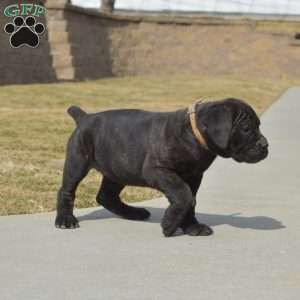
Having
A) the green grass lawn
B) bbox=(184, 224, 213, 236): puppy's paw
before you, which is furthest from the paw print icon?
bbox=(184, 224, 213, 236): puppy's paw

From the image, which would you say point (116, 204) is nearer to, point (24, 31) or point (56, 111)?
point (56, 111)

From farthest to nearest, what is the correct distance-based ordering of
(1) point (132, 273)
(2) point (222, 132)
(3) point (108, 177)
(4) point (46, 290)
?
1. (3) point (108, 177)
2. (2) point (222, 132)
3. (1) point (132, 273)
4. (4) point (46, 290)

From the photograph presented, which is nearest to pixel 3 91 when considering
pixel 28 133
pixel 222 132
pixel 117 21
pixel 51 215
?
pixel 28 133

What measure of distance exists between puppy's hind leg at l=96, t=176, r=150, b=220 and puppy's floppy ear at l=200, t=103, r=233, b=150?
129cm

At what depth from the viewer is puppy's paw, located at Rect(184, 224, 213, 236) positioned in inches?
237

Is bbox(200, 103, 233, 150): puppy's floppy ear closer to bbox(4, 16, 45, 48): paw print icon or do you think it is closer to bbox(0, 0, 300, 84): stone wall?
bbox(4, 16, 45, 48): paw print icon

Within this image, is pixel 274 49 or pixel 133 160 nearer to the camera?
pixel 133 160

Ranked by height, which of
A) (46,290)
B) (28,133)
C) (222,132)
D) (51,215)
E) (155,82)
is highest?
(222,132)

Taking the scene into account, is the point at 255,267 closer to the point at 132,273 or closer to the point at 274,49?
the point at 132,273

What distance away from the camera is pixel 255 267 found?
203 inches

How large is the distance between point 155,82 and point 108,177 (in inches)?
876

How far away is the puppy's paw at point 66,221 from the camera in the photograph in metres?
6.30

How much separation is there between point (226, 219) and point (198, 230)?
0.81m

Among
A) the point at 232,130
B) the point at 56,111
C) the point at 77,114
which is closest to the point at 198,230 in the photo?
the point at 232,130
